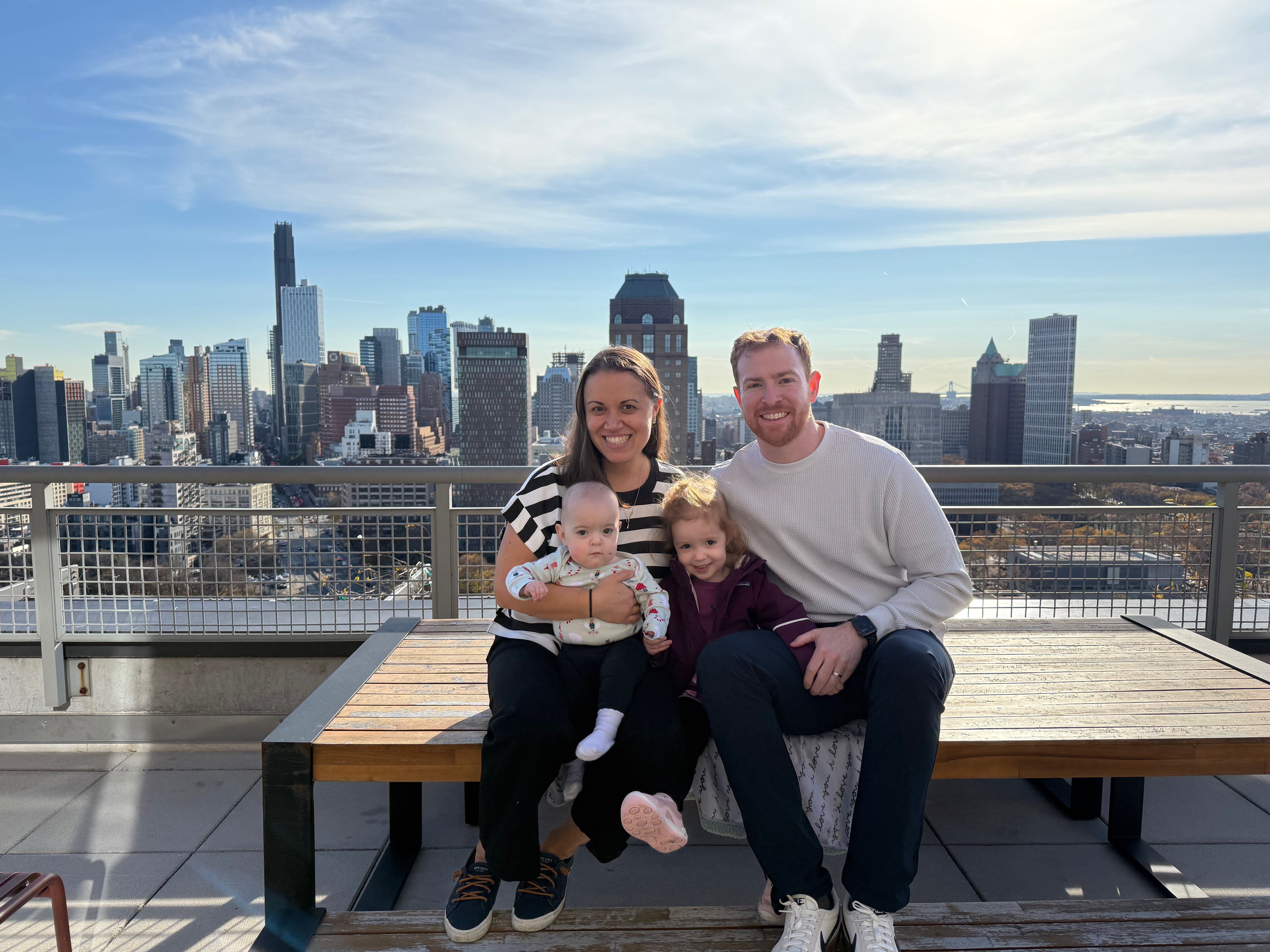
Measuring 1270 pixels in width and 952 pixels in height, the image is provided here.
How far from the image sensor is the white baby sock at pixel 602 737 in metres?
1.82

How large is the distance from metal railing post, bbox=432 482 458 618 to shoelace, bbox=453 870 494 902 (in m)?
1.74

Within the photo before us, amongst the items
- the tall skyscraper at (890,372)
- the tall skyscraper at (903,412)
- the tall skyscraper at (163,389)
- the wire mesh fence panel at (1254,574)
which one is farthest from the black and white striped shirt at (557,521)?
the tall skyscraper at (163,389)

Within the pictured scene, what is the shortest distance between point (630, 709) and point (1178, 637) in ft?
7.16

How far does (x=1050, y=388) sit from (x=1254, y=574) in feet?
82.7

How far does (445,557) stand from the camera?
350 cm

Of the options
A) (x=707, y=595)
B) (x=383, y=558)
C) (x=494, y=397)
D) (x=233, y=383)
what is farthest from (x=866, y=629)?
(x=233, y=383)

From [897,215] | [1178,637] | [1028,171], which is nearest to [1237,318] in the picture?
[897,215]

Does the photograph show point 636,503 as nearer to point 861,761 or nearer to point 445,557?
point 861,761

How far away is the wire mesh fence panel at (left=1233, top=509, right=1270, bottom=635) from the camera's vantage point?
3.67 metres

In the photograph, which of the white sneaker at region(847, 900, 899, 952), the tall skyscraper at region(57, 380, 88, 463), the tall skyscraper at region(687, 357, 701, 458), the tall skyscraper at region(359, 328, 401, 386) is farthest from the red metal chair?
the tall skyscraper at region(359, 328, 401, 386)

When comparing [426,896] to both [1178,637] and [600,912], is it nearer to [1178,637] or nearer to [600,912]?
[600,912]

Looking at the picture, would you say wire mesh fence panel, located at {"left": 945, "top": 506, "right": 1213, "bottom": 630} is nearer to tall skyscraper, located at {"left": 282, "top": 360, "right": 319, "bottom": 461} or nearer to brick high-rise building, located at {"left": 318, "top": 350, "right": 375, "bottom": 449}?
tall skyscraper, located at {"left": 282, "top": 360, "right": 319, "bottom": 461}

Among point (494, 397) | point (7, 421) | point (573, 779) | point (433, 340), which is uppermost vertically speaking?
point (433, 340)

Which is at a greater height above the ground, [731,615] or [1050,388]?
[1050,388]
